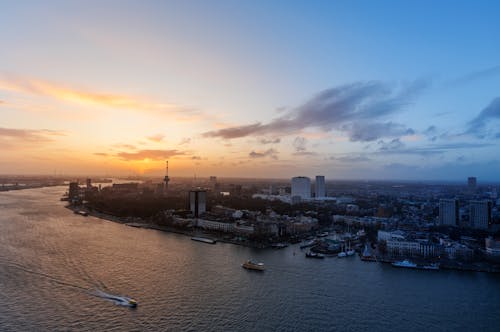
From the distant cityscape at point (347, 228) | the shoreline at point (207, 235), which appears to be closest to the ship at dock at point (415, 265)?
the distant cityscape at point (347, 228)

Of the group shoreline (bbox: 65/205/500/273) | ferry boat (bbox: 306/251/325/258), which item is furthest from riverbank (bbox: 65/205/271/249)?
ferry boat (bbox: 306/251/325/258)

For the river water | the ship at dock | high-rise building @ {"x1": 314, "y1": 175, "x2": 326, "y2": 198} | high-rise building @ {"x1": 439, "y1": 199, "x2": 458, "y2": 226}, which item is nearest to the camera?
the river water

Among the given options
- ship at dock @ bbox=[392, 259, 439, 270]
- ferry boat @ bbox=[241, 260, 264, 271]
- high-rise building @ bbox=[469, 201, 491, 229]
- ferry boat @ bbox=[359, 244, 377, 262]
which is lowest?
ship at dock @ bbox=[392, 259, 439, 270]

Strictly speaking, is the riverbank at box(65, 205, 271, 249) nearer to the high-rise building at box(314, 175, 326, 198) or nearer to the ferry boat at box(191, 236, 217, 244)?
the ferry boat at box(191, 236, 217, 244)

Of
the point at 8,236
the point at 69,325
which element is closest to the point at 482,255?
the point at 69,325

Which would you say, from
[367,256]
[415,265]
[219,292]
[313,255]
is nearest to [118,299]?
[219,292]

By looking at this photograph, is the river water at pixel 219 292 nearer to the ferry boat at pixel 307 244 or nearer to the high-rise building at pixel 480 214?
the ferry boat at pixel 307 244

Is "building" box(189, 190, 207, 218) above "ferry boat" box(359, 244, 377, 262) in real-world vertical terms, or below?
above
